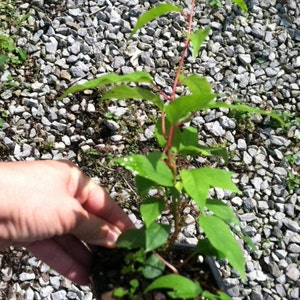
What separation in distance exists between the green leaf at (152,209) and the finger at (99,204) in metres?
0.39

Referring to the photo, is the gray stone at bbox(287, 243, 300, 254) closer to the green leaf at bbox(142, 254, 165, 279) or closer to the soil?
the soil

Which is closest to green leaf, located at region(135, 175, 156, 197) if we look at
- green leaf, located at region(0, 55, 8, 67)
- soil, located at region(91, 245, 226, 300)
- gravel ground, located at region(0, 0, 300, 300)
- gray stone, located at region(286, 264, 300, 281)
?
soil, located at region(91, 245, 226, 300)

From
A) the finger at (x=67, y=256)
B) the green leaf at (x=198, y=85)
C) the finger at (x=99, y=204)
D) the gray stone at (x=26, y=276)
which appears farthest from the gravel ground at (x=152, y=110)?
the green leaf at (x=198, y=85)

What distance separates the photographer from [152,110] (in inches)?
92.0

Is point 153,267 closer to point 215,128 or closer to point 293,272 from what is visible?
point 293,272

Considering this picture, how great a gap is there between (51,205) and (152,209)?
0.36 metres

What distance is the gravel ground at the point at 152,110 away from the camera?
2025 millimetres

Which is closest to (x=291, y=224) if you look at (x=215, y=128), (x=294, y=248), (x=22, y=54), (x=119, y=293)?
(x=294, y=248)

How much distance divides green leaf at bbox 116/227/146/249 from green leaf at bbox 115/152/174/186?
160mm

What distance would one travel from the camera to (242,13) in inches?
106

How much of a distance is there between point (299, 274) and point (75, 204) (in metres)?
1.04

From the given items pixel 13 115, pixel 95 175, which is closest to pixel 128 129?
pixel 95 175

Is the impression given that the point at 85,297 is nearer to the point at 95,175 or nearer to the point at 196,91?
the point at 95,175

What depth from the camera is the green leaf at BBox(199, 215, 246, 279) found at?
100 cm
